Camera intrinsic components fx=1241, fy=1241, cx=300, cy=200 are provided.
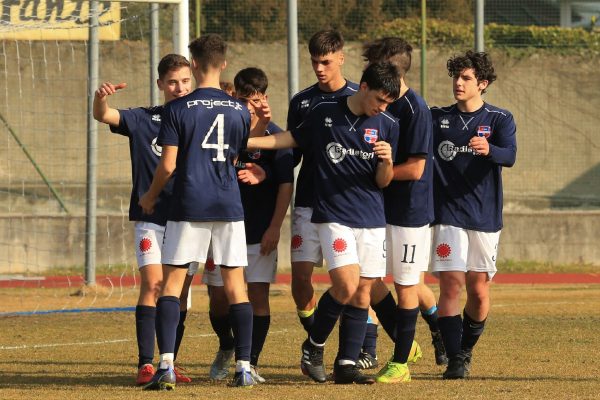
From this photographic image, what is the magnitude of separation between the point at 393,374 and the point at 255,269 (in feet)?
4.14

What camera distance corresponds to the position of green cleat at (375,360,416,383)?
26.4ft

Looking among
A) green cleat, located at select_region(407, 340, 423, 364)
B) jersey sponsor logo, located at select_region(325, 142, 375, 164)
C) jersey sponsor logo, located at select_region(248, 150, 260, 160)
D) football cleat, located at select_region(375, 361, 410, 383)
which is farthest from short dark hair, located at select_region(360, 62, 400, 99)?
green cleat, located at select_region(407, 340, 423, 364)

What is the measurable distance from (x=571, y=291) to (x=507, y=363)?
24.5ft

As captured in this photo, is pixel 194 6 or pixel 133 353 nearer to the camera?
pixel 133 353

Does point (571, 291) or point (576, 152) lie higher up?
point (576, 152)

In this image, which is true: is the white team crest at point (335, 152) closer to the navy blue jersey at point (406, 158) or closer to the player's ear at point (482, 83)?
the navy blue jersey at point (406, 158)

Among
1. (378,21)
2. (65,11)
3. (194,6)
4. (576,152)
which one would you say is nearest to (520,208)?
(576,152)

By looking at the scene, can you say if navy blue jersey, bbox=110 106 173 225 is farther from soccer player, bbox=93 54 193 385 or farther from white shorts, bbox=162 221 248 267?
white shorts, bbox=162 221 248 267

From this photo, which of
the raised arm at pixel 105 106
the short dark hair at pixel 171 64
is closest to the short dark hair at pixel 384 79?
the short dark hair at pixel 171 64

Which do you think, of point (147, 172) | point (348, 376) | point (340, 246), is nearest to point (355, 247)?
point (340, 246)

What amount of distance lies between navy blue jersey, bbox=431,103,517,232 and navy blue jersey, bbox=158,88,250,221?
1.67 meters

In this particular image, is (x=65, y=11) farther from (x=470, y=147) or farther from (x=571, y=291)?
(x=470, y=147)

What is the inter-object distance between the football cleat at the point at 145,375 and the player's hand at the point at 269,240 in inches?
46.8

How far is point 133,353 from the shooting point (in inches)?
391
